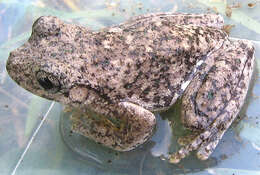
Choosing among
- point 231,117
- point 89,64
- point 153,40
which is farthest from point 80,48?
point 231,117

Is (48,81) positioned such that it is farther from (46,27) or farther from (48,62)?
(46,27)

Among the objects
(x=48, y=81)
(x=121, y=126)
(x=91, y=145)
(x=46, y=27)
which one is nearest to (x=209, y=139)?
(x=121, y=126)

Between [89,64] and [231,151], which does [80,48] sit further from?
[231,151]

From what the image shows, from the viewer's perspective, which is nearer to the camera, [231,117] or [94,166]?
[231,117]

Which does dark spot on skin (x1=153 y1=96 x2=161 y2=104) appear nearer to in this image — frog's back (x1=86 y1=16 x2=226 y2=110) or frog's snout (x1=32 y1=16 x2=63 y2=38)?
frog's back (x1=86 y1=16 x2=226 y2=110)

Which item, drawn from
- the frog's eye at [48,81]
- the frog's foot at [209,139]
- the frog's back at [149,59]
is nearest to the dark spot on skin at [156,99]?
the frog's back at [149,59]

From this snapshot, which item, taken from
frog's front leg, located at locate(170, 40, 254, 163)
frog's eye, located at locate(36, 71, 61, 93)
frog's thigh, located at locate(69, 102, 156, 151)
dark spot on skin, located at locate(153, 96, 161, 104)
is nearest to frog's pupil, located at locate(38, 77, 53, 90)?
frog's eye, located at locate(36, 71, 61, 93)

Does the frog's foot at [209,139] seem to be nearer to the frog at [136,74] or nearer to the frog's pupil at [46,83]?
the frog at [136,74]
